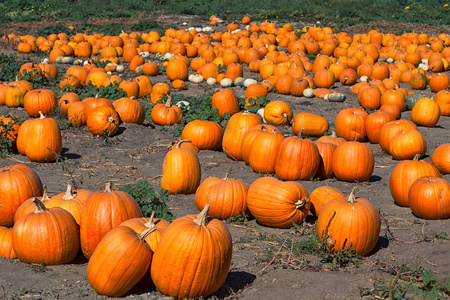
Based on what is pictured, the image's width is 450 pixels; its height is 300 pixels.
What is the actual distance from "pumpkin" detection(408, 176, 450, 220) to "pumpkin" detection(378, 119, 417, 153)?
276cm

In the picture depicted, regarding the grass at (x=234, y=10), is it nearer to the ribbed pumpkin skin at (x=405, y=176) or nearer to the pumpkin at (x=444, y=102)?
the pumpkin at (x=444, y=102)

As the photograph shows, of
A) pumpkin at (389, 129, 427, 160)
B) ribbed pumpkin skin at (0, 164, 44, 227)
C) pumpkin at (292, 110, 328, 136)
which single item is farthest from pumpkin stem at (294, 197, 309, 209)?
pumpkin at (292, 110, 328, 136)

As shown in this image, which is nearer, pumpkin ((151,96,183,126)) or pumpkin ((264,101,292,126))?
pumpkin ((264,101,292,126))

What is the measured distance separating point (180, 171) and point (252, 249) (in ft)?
6.50

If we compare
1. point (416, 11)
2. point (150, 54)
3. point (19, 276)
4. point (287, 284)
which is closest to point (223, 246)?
point (287, 284)

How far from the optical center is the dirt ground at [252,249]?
393 cm

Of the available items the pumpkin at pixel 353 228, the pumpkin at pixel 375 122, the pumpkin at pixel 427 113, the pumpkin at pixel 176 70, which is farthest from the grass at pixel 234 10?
the pumpkin at pixel 353 228

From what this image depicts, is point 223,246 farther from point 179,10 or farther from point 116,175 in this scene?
point 179,10

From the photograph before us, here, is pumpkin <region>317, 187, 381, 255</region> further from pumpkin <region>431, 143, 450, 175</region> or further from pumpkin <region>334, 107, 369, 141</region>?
pumpkin <region>334, 107, 369, 141</region>

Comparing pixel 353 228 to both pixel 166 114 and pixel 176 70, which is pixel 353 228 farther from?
pixel 176 70

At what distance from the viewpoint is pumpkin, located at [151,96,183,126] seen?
9977mm

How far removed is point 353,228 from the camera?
4695 millimetres

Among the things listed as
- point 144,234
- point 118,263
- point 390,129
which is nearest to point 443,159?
point 390,129

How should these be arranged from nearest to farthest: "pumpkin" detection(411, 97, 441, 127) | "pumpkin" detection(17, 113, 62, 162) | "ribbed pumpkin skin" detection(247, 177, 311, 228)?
"ribbed pumpkin skin" detection(247, 177, 311, 228) → "pumpkin" detection(17, 113, 62, 162) → "pumpkin" detection(411, 97, 441, 127)
